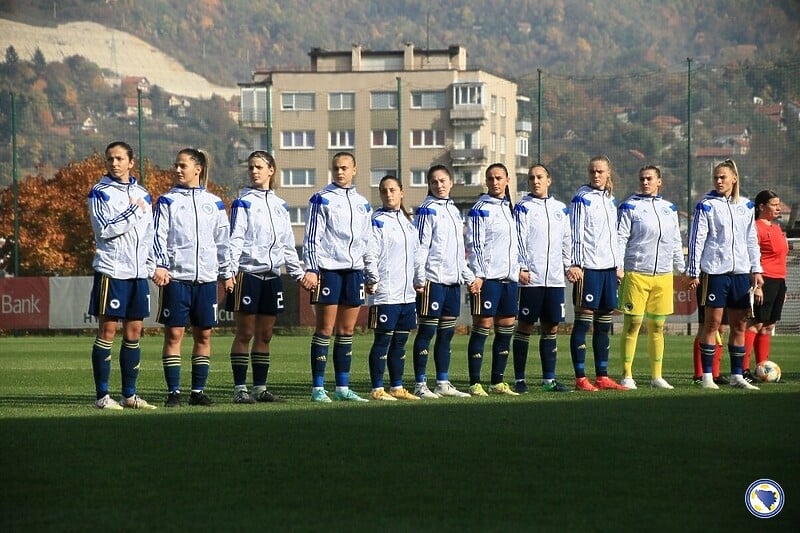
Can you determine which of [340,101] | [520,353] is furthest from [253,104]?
[520,353]

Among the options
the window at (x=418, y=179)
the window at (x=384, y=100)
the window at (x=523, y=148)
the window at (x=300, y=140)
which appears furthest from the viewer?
the window at (x=300, y=140)

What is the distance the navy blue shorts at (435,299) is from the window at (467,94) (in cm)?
7600

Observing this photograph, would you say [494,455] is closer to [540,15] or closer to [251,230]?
[251,230]

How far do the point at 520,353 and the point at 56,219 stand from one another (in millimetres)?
32074

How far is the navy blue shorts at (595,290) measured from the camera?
Answer: 1259cm

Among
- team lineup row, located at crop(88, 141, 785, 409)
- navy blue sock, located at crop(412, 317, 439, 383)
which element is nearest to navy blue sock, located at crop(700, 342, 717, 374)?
team lineup row, located at crop(88, 141, 785, 409)

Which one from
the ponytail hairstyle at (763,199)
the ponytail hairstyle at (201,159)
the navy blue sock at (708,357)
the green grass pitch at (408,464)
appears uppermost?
the ponytail hairstyle at (201,159)

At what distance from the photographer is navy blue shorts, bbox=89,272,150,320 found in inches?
415

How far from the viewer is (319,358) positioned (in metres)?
11.4

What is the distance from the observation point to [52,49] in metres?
107

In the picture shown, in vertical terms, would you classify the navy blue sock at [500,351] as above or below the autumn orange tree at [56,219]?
below

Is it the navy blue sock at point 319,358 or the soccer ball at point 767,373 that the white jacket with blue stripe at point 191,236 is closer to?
the navy blue sock at point 319,358

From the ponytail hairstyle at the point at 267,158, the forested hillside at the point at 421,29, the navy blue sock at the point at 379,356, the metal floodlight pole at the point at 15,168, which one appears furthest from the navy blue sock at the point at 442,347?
the forested hillside at the point at 421,29

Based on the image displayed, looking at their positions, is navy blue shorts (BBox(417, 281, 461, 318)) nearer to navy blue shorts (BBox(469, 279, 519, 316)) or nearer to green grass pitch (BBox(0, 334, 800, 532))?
navy blue shorts (BBox(469, 279, 519, 316))
